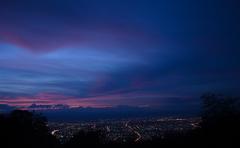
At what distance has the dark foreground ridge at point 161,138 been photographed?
23.3 metres

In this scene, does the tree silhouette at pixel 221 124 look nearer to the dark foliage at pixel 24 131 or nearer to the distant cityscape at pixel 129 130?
the distant cityscape at pixel 129 130

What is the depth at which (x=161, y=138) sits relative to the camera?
35.8 meters

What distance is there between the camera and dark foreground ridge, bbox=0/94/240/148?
23.3 metres

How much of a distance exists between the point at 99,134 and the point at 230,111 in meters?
14.0

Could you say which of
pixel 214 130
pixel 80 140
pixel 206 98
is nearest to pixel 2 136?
pixel 80 140

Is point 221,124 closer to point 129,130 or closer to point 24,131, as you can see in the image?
point 24,131

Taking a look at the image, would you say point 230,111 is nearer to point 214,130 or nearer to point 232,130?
point 214,130

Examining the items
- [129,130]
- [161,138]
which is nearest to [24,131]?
[161,138]

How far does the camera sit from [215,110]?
115ft

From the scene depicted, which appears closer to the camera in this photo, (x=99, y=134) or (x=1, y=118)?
(x=1, y=118)

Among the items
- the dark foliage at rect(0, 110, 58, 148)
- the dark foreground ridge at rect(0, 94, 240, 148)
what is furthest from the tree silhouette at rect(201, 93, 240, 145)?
the dark foliage at rect(0, 110, 58, 148)

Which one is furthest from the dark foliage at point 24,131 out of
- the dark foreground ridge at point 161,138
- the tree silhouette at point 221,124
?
the tree silhouette at point 221,124

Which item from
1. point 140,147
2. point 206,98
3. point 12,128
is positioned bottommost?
point 140,147

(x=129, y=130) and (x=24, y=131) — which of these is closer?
(x=24, y=131)
